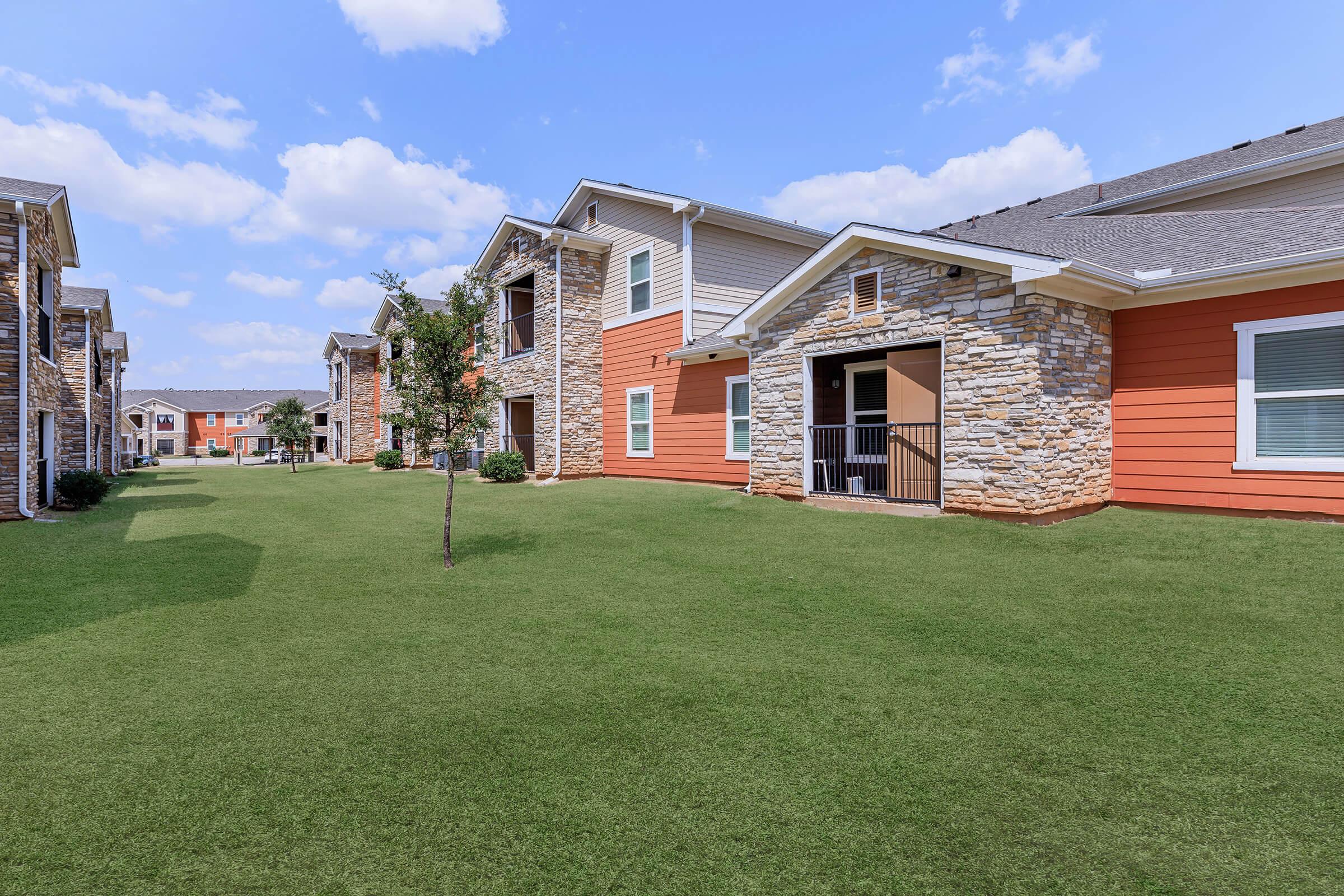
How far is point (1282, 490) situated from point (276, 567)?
12.2 meters

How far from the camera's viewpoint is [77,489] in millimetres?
13188

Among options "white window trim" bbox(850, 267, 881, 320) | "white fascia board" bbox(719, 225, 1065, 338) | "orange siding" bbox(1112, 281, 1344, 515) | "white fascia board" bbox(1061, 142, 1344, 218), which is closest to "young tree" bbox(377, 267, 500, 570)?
"white fascia board" bbox(719, 225, 1065, 338)

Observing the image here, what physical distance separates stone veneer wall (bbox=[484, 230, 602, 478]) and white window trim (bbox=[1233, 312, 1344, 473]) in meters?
13.8

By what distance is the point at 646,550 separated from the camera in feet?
28.9

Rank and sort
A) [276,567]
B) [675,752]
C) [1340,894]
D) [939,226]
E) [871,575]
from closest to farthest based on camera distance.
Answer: [1340,894] < [675,752] < [871,575] < [276,567] < [939,226]

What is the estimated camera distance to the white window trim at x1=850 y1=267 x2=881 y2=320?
10.4 m

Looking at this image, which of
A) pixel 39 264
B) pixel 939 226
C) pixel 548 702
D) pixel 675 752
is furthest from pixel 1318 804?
pixel 39 264

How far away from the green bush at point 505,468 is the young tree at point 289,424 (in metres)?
18.0

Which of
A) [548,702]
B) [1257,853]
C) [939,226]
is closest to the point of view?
[1257,853]

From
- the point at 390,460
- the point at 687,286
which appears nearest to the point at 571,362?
the point at 687,286

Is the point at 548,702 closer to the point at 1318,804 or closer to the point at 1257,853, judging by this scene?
the point at 1257,853

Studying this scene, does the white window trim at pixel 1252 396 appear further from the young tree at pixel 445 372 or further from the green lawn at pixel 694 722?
the young tree at pixel 445 372

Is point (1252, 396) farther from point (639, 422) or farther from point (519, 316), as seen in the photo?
point (519, 316)

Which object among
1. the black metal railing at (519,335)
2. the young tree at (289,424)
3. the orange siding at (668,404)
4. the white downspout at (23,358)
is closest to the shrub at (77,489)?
the white downspout at (23,358)
